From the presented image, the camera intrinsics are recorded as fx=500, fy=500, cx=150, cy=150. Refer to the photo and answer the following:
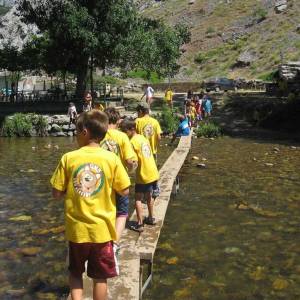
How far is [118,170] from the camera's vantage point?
453cm

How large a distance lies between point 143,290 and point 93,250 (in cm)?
196

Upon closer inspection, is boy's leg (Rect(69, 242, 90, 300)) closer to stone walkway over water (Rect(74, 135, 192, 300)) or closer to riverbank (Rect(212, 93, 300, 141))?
stone walkway over water (Rect(74, 135, 192, 300))

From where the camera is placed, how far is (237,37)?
6500 cm

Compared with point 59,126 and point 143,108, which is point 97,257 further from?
point 59,126

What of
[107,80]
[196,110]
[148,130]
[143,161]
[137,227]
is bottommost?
[137,227]

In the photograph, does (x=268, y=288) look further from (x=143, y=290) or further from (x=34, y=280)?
(x=34, y=280)

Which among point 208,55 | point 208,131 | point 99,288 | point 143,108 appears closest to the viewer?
point 99,288

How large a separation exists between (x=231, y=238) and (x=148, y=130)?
2276 millimetres

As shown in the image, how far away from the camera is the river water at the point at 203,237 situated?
6.55 metres

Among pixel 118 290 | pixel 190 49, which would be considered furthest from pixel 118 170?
pixel 190 49

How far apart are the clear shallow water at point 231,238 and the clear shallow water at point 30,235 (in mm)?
1475

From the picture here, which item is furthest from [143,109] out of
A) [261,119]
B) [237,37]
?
[237,37]

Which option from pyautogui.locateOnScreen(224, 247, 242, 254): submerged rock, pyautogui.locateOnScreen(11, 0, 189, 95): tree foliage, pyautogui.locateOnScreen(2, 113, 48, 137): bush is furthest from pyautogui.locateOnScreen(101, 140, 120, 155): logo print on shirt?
pyautogui.locateOnScreen(11, 0, 189, 95): tree foliage

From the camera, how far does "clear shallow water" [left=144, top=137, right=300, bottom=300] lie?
650 centimetres
